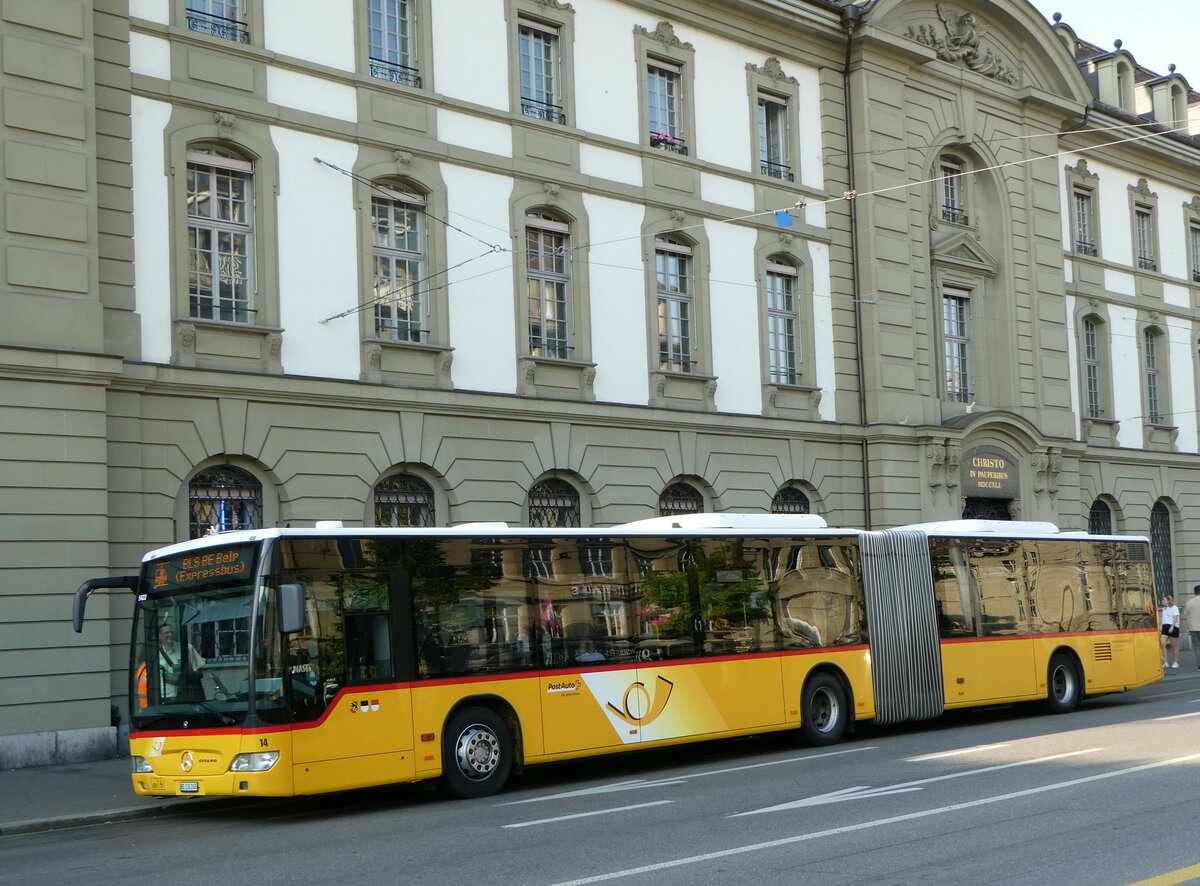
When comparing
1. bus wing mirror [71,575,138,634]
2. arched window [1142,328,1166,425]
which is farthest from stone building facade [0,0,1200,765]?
bus wing mirror [71,575,138,634]

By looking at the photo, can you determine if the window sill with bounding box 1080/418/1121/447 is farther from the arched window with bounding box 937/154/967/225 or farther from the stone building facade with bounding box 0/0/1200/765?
the arched window with bounding box 937/154/967/225

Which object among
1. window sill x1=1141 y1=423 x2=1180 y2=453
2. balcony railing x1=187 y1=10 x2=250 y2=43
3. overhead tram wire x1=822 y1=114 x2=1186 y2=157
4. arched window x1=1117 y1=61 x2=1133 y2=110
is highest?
arched window x1=1117 y1=61 x2=1133 y2=110

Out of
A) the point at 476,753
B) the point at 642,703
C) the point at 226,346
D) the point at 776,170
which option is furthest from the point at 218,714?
the point at 776,170

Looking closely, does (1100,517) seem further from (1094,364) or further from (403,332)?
(403,332)

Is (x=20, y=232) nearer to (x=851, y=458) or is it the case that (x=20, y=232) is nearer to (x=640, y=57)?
(x=640, y=57)

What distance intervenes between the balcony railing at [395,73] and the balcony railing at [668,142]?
507 cm

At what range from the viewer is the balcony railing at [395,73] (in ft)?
74.7

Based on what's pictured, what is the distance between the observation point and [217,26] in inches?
826

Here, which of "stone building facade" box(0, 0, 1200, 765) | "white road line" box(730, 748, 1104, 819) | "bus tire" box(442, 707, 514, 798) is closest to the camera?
"white road line" box(730, 748, 1104, 819)

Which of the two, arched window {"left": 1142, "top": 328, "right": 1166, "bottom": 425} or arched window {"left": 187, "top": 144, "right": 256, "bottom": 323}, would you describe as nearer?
arched window {"left": 187, "top": 144, "right": 256, "bottom": 323}

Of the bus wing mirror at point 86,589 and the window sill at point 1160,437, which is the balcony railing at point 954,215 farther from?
the bus wing mirror at point 86,589

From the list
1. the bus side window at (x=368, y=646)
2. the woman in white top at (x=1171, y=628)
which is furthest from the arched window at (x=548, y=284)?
the woman in white top at (x=1171, y=628)

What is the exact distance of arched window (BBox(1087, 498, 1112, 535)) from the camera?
36062mm

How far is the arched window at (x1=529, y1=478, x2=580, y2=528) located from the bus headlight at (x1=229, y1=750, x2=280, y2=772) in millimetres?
11090
